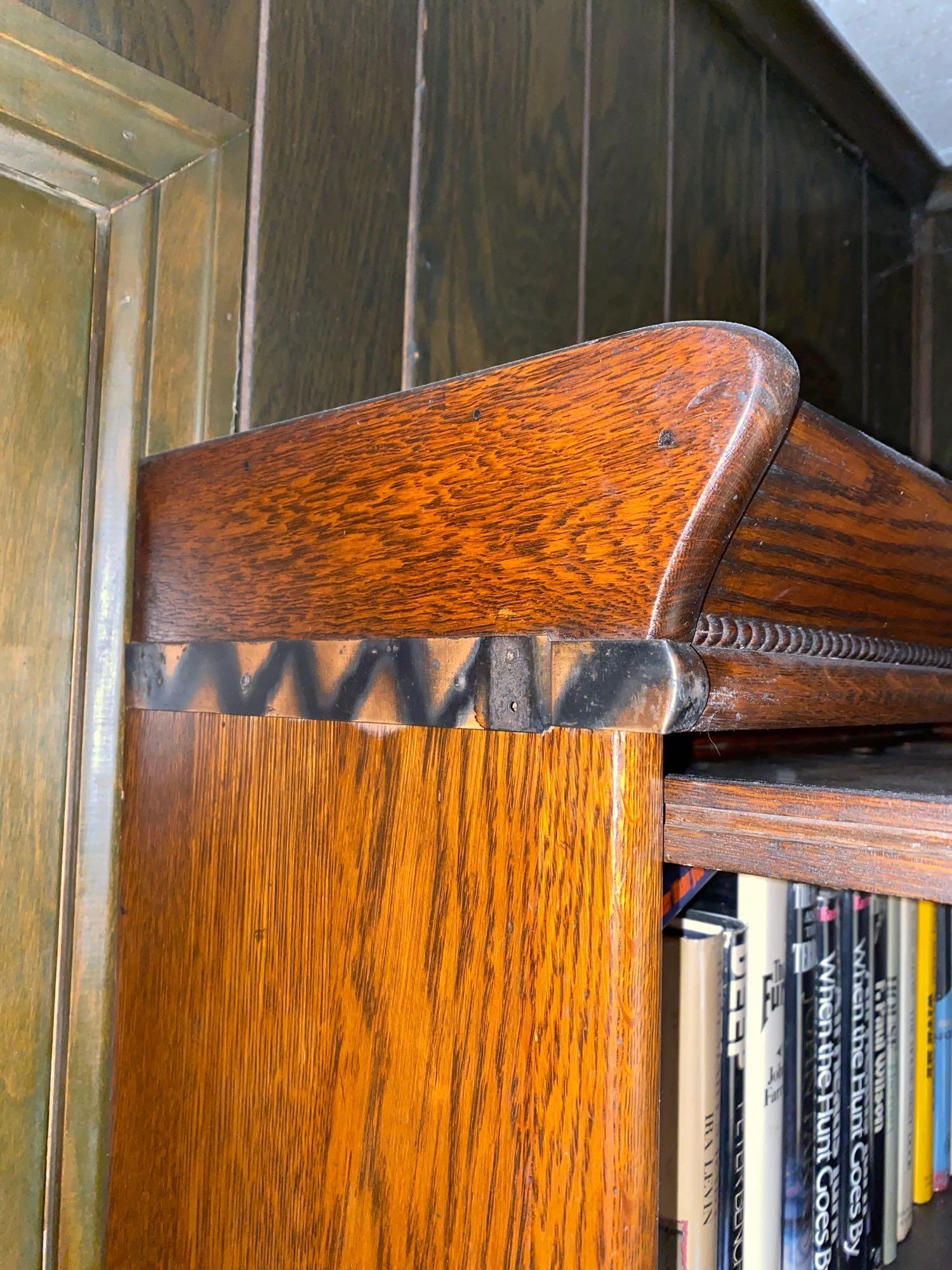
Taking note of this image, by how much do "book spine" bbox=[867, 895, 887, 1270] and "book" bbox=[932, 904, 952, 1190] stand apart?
101mm

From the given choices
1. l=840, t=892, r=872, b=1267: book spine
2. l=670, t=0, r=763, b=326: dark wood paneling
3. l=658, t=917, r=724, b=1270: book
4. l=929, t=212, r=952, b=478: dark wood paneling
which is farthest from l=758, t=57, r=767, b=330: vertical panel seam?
l=658, t=917, r=724, b=1270: book

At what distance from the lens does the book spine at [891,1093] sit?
0.64 m

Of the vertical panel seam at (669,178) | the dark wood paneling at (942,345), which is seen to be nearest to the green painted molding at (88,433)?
the vertical panel seam at (669,178)

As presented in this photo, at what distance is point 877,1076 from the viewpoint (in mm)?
635

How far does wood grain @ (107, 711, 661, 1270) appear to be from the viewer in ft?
1.19

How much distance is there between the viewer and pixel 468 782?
15.9 inches

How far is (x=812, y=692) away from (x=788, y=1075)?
0.23 meters

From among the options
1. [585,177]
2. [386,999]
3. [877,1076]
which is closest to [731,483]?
[386,999]

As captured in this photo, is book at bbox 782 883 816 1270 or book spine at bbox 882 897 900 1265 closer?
book at bbox 782 883 816 1270

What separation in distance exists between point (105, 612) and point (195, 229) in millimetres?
262

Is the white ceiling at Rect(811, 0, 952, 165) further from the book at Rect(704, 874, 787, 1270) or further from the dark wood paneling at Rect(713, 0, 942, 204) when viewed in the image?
the book at Rect(704, 874, 787, 1270)

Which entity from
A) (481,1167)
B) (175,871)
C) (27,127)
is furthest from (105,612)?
(481,1167)

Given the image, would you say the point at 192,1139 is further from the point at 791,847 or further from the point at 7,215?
the point at 7,215

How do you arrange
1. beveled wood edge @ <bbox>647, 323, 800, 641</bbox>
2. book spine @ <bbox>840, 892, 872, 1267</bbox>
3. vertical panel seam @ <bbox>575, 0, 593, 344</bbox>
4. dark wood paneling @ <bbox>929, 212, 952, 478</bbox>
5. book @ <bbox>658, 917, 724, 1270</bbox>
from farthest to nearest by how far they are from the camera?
1. dark wood paneling @ <bbox>929, 212, 952, 478</bbox>
2. vertical panel seam @ <bbox>575, 0, 593, 344</bbox>
3. book spine @ <bbox>840, 892, 872, 1267</bbox>
4. book @ <bbox>658, 917, 724, 1270</bbox>
5. beveled wood edge @ <bbox>647, 323, 800, 641</bbox>
